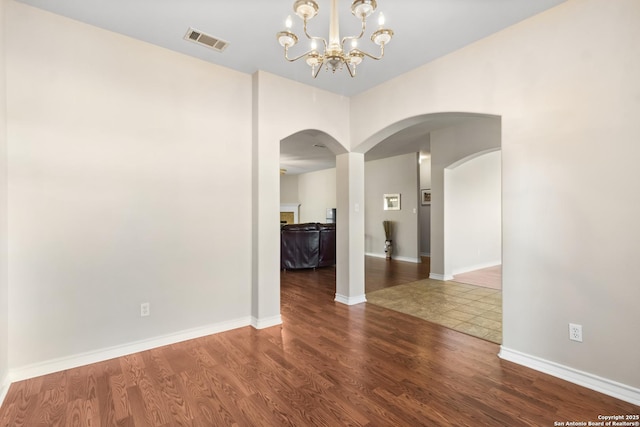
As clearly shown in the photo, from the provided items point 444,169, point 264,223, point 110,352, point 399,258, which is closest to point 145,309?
point 110,352

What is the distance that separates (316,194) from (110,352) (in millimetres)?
9073

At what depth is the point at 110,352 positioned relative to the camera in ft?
8.57

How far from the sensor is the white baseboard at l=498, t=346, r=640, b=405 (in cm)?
200

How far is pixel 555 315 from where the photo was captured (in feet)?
7.66

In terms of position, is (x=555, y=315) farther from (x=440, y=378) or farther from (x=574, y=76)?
(x=574, y=76)

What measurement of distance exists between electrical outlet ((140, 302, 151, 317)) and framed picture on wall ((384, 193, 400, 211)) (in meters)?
6.55

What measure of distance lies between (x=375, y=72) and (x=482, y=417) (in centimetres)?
328

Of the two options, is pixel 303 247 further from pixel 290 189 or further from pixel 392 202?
pixel 290 189

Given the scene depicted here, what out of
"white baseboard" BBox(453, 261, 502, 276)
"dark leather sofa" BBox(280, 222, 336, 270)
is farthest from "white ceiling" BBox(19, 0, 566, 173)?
"white baseboard" BBox(453, 261, 502, 276)

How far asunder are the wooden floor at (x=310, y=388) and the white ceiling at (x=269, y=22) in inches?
112

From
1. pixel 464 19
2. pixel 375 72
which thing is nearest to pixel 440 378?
pixel 464 19

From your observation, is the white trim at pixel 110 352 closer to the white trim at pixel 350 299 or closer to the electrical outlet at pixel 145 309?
the electrical outlet at pixel 145 309

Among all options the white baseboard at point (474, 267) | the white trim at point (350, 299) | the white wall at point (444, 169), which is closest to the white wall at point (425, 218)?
the white baseboard at point (474, 267)

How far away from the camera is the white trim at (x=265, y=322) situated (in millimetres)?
3316
